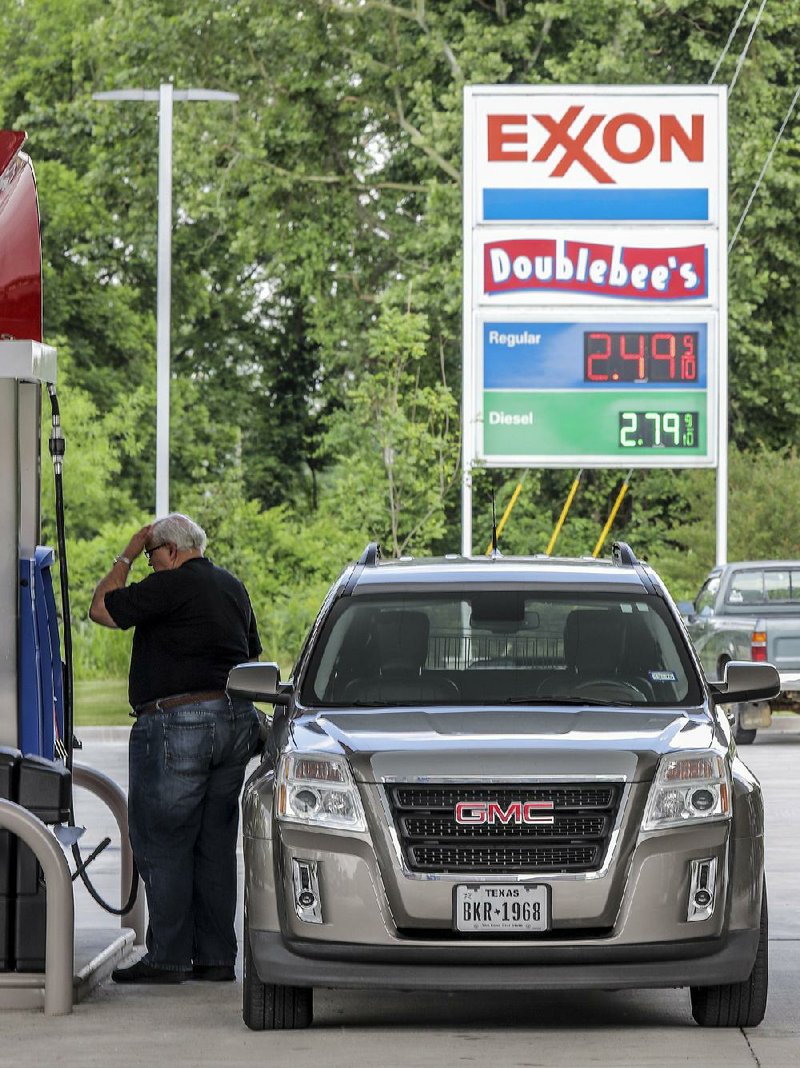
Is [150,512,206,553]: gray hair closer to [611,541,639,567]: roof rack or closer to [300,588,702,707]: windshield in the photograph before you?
[300,588,702,707]: windshield

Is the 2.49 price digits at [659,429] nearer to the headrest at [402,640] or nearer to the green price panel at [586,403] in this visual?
the green price panel at [586,403]

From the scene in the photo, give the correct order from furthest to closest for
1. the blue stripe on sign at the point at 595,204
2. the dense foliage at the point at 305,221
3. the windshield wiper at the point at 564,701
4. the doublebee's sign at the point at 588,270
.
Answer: the dense foliage at the point at 305,221, the blue stripe on sign at the point at 595,204, the doublebee's sign at the point at 588,270, the windshield wiper at the point at 564,701

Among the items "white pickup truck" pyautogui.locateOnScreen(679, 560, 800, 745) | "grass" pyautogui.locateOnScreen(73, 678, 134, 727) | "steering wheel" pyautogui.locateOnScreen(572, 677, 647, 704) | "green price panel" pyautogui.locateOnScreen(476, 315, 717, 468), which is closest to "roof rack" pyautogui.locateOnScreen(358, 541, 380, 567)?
"steering wheel" pyautogui.locateOnScreen(572, 677, 647, 704)

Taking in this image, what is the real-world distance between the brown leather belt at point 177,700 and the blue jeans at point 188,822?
0.06 ft

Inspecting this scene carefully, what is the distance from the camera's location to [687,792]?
26.2ft

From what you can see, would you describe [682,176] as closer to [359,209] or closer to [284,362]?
[359,209]

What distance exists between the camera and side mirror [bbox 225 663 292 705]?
8.69 meters

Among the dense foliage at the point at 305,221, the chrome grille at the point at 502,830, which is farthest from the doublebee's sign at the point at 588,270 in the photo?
the chrome grille at the point at 502,830

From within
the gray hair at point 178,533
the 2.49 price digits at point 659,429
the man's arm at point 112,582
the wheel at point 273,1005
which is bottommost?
the wheel at point 273,1005

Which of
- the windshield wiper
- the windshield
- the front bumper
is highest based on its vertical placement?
the windshield

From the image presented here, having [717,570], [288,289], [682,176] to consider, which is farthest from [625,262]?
[288,289]

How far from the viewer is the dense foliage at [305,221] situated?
48188 millimetres

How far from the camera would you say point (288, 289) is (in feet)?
185

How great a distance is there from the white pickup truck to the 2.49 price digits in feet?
17.4
